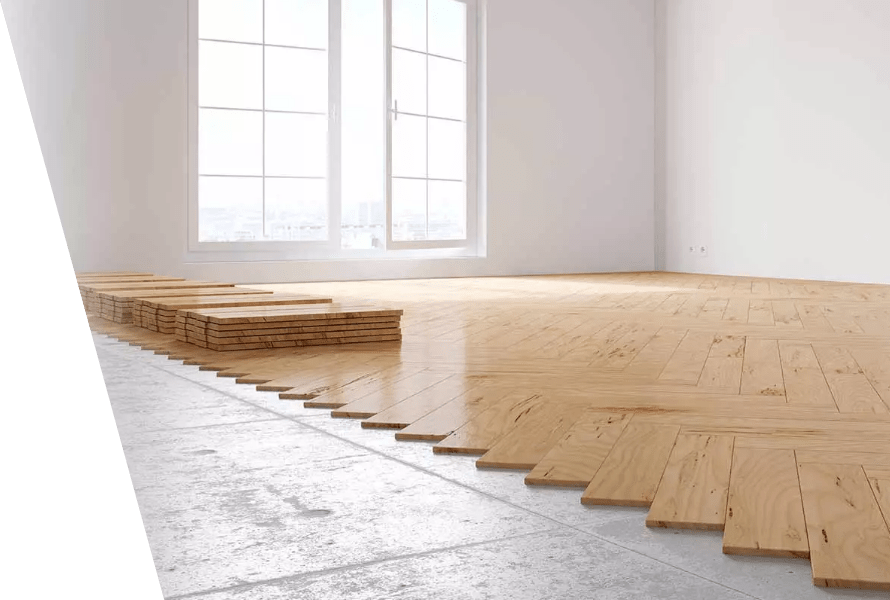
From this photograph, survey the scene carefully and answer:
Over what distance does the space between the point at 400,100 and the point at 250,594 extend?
7.17 m

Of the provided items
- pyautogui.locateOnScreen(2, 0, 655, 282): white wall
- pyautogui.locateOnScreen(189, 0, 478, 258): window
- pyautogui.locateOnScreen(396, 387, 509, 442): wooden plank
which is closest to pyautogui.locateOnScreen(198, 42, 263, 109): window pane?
pyautogui.locateOnScreen(189, 0, 478, 258): window

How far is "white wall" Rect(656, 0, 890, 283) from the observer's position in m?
7.44

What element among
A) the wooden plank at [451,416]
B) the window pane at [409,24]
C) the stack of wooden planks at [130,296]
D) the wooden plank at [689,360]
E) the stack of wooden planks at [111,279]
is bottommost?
the wooden plank at [451,416]

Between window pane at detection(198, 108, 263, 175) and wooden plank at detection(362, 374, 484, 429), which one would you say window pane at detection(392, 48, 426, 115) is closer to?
window pane at detection(198, 108, 263, 175)

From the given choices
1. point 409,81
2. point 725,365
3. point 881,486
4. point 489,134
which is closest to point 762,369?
point 725,365

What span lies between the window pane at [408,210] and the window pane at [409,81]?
1.97 ft

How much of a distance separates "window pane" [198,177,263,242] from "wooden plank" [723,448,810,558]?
18.9 feet

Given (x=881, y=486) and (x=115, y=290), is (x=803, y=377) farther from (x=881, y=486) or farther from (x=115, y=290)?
(x=115, y=290)

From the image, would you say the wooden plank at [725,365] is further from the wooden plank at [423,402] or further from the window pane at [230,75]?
the window pane at [230,75]

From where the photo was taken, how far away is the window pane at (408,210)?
799 centimetres

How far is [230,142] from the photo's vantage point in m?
7.14

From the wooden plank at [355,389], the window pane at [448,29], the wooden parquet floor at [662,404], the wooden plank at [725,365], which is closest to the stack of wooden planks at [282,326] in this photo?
the wooden parquet floor at [662,404]

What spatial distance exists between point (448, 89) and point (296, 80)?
57.9 inches

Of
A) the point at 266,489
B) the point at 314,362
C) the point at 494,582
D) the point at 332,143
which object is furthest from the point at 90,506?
the point at 332,143
